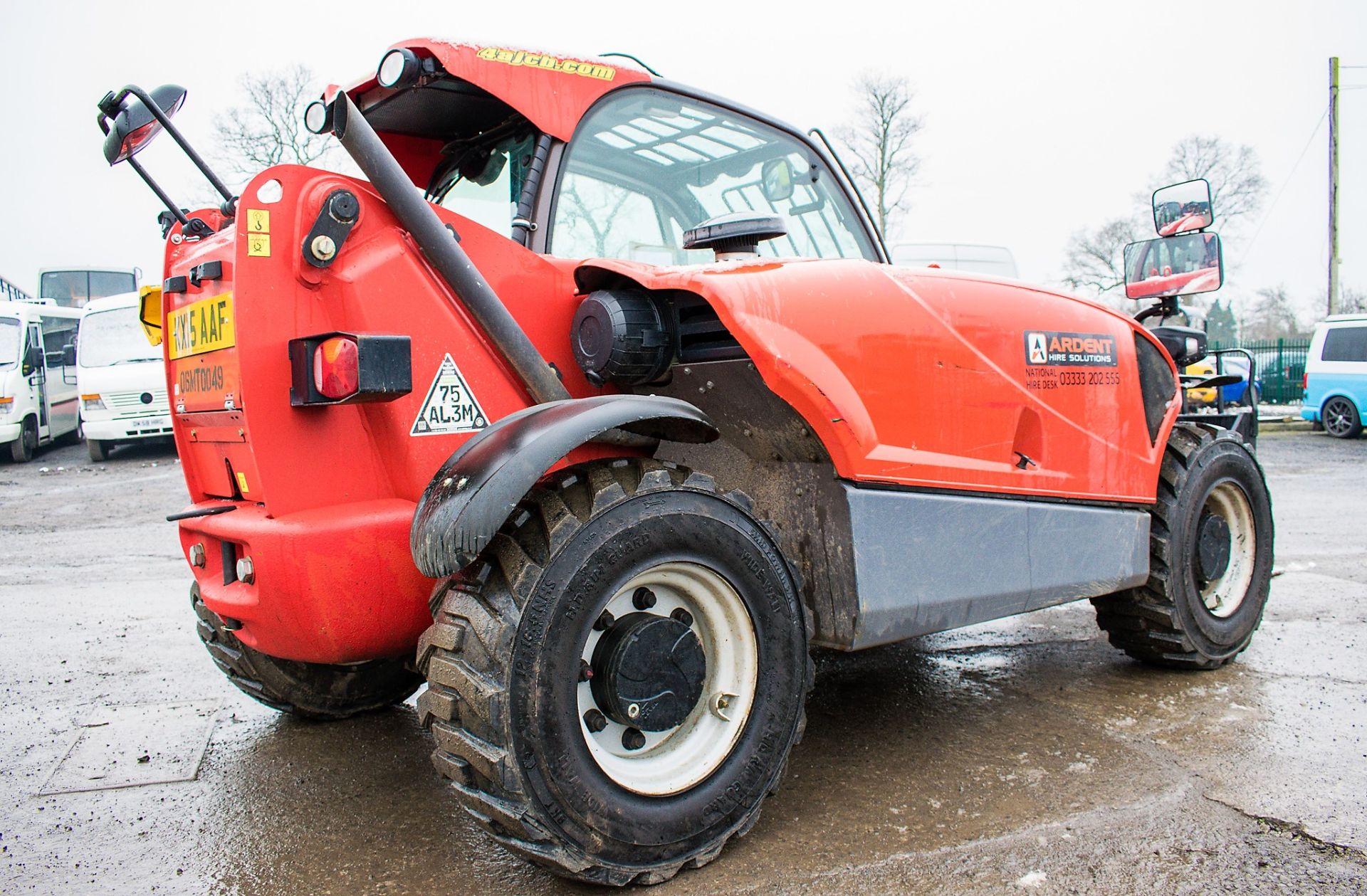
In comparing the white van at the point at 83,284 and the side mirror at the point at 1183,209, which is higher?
the white van at the point at 83,284

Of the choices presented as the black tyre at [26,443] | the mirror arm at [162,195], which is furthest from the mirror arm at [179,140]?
the black tyre at [26,443]

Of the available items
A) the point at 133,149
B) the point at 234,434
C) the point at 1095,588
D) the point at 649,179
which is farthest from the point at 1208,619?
the point at 133,149

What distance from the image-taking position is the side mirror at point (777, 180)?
3.88m

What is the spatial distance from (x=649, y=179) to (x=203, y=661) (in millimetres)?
3478

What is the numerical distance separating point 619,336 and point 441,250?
56 cm

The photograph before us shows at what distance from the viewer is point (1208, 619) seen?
444cm

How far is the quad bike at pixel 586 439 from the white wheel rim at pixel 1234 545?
1145mm

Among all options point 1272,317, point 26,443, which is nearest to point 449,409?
point 26,443

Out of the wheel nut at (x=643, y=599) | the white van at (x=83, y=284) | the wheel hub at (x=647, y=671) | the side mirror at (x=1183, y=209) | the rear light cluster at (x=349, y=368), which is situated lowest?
the wheel hub at (x=647, y=671)

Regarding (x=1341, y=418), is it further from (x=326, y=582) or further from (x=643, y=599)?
(x=326, y=582)

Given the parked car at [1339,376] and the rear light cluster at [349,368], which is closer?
the rear light cluster at [349,368]

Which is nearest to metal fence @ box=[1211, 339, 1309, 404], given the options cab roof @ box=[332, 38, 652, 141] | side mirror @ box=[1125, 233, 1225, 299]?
side mirror @ box=[1125, 233, 1225, 299]

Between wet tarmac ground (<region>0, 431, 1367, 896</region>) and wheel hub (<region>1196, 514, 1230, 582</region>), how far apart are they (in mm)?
472

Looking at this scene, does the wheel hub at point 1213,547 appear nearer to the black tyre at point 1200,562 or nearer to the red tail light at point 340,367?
the black tyre at point 1200,562
